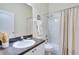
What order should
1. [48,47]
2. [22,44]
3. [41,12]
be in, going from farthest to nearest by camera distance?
[48,47]
[41,12]
[22,44]

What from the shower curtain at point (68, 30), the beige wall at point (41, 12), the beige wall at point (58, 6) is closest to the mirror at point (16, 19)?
the beige wall at point (41, 12)

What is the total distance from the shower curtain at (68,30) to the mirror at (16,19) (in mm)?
812

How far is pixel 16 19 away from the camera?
1.86 m

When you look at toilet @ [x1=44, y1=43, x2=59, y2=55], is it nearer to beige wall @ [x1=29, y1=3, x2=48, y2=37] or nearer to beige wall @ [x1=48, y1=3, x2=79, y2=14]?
beige wall @ [x1=29, y1=3, x2=48, y2=37]

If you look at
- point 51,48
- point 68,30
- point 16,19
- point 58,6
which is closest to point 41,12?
point 58,6

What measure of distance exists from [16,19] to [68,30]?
1.17 metres

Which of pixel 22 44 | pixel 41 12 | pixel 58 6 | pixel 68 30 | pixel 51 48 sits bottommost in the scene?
pixel 51 48

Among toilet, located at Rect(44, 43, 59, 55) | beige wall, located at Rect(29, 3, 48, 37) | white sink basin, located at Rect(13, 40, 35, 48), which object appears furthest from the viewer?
toilet, located at Rect(44, 43, 59, 55)

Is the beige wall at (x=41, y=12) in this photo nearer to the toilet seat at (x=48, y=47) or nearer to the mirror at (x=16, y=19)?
the mirror at (x=16, y=19)

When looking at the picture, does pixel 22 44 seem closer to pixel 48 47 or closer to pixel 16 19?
pixel 16 19

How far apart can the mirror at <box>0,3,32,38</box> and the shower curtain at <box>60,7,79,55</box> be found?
81cm

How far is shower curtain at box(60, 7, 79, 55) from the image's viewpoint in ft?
7.17

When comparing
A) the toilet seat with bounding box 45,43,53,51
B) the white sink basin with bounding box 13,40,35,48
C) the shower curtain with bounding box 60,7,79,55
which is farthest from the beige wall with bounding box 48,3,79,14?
the white sink basin with bounding box 13,40,35,48
